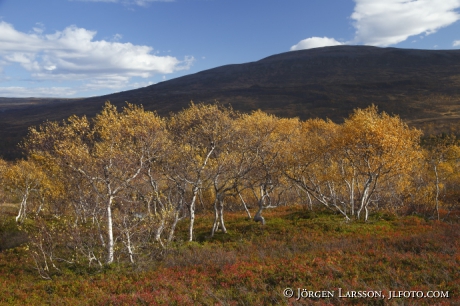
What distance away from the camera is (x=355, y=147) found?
73.7 ft

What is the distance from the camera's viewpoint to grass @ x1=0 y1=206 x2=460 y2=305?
39.3 ft

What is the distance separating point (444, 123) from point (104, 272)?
360 feet

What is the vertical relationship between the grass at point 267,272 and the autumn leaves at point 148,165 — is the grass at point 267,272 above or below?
below

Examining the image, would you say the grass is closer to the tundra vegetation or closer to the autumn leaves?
the tundra vegetation

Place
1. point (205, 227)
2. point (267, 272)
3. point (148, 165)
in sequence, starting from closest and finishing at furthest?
point (267, 272), point (148, 165), point (205, 227)

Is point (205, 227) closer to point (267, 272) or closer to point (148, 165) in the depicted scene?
point (148, 165)

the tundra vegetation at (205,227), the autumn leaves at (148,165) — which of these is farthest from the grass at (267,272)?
the autumn leaves at (148,165)

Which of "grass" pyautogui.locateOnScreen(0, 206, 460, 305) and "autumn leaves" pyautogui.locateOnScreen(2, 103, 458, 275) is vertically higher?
"autumn leaves" pyautogui.locateOnScreen(2, 103, 458, 275)

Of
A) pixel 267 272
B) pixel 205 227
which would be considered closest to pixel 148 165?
pixel 205 227

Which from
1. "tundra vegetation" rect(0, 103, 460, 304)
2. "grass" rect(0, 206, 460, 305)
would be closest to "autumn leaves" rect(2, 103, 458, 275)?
"tundra vegetation" rect(0, 103, 460, 304)

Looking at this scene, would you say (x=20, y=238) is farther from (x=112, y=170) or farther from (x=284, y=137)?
(x=284, y=137)

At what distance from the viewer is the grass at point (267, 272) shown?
39.3 feet

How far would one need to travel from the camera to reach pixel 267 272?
46.0 ft

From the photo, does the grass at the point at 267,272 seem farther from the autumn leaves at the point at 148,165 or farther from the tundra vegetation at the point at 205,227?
the autumn leaves at the point at 148,165
